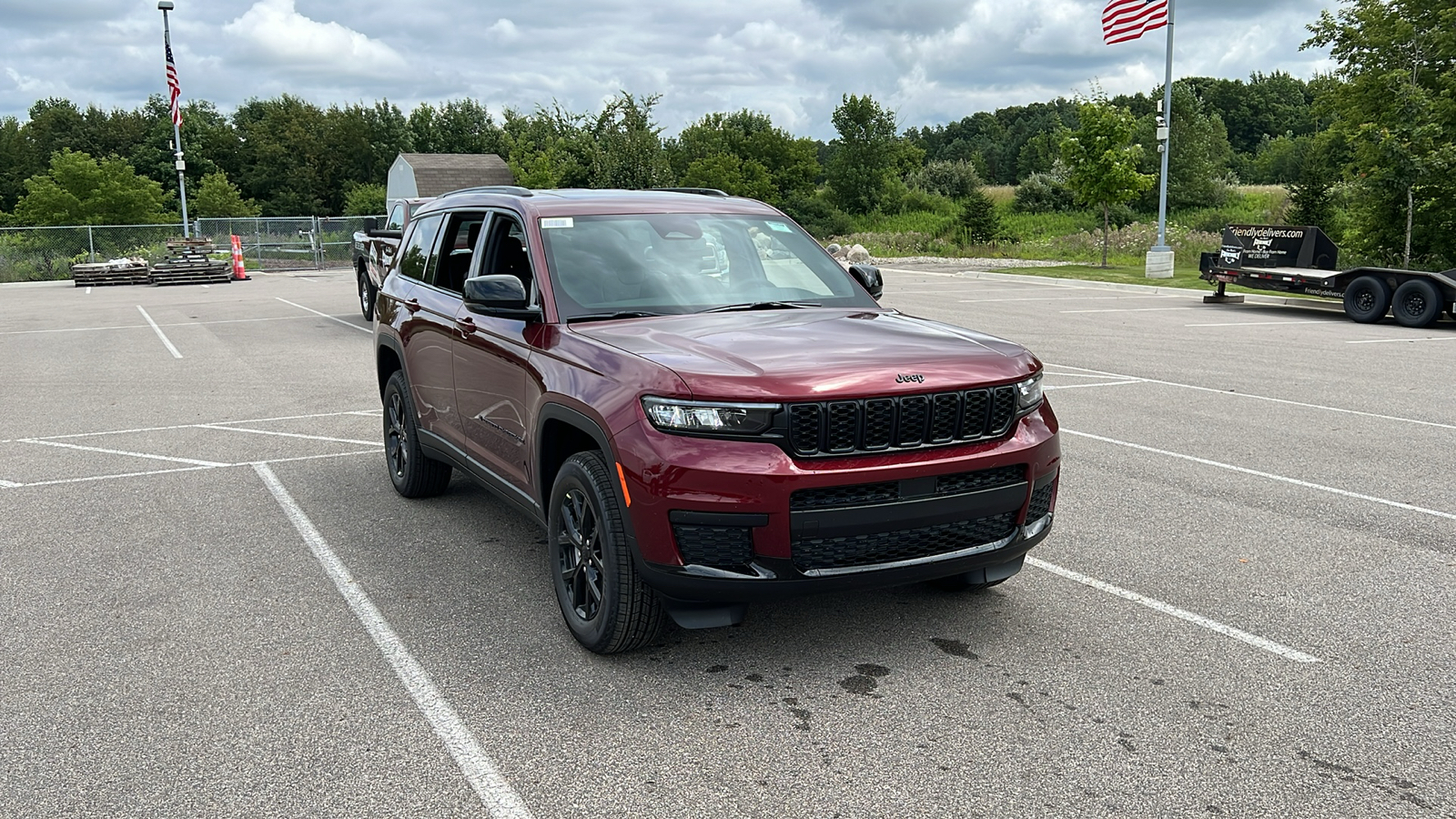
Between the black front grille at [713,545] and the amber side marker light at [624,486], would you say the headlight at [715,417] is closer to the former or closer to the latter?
the amber side marker light at [624,486]

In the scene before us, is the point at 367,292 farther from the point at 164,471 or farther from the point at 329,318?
the point at 164,471

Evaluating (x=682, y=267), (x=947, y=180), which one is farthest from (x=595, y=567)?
(x=947, y=180)

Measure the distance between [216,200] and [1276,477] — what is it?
252 feet

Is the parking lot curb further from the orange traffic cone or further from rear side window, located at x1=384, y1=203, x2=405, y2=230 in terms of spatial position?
the orange traffic cone

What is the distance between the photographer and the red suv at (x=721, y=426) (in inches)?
153

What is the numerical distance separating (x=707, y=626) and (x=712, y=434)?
0.70 m

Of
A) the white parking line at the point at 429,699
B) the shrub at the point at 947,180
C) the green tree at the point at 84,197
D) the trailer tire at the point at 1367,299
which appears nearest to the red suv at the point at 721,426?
the white parking line at the point at 429,699

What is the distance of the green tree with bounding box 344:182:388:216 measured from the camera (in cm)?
7681

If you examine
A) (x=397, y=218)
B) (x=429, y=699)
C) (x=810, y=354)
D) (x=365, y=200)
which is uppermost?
(x=365, y=200)

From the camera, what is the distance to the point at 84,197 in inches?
2451

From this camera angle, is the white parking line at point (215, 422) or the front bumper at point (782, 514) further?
the white parking line at point (215, 422)

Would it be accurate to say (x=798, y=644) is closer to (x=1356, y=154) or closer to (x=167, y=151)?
(x=1356, y=154)

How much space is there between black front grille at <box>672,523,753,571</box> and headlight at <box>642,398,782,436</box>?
1.08ft

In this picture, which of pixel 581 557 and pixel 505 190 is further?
pixel 505 190
